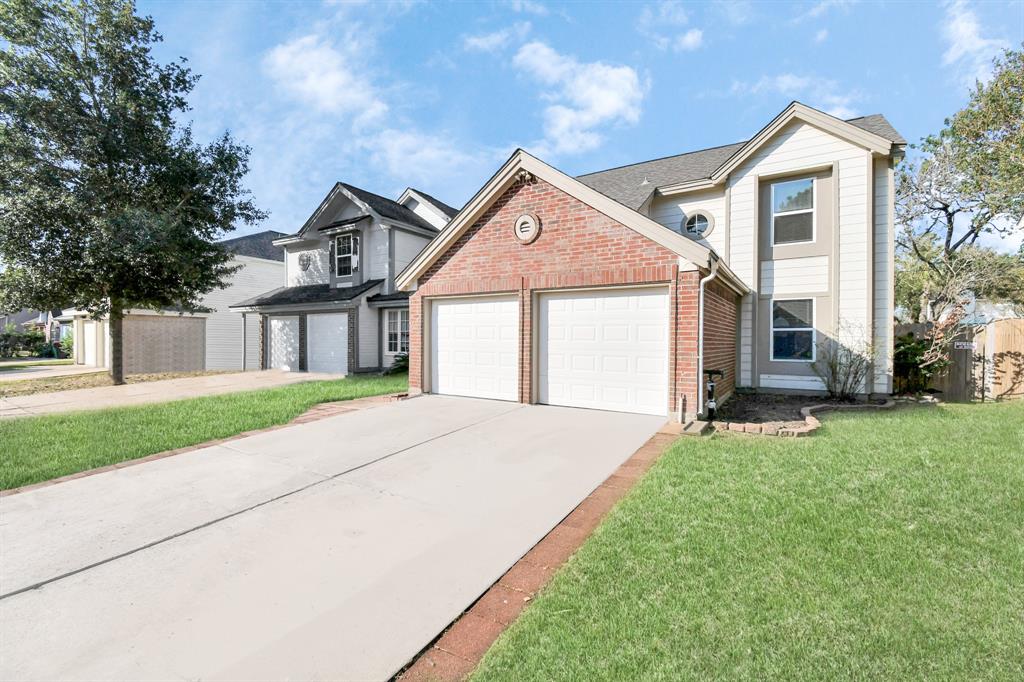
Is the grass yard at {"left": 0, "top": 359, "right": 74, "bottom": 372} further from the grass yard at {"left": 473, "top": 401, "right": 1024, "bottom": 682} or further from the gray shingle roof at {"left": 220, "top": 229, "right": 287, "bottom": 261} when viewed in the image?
the grass yard at {"left": 473, "top": 401, "right": 1024, "bottom": 682}

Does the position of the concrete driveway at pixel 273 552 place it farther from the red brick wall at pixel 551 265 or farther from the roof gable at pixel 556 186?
the roof gable at pixel 556 186

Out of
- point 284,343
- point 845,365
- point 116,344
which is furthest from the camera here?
point 284,343

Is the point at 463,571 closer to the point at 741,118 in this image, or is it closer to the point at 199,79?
the point at 741,118

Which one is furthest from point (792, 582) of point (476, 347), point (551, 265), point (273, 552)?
point (476, 347)

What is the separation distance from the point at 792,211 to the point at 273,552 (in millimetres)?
13350

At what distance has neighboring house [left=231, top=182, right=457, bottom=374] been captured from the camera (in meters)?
17.5

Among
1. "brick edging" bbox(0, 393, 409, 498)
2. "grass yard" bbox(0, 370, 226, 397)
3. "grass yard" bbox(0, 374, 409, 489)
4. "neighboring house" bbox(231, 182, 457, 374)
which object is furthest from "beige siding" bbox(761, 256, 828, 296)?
"grass yard" bbox(0, 370, 226, 397)

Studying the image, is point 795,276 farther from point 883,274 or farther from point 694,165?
point 694,165

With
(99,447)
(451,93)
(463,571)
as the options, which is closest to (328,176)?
(451,93)

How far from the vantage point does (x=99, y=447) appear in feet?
21.9

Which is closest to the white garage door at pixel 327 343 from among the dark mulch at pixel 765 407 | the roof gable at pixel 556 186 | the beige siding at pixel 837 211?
the roof gable at pixel 556 186

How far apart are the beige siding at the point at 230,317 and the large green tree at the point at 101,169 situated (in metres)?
6.49

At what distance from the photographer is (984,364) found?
11.1m

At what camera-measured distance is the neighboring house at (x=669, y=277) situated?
8.27 m
